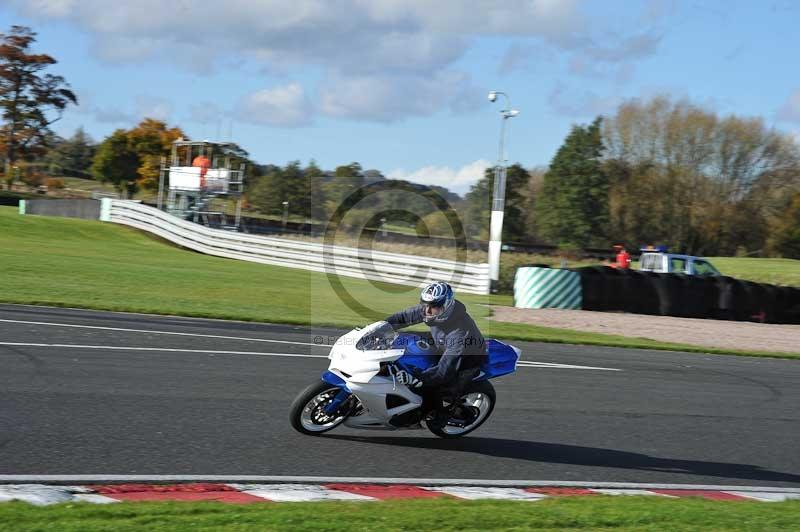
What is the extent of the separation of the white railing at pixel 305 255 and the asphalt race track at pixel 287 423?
9008 mm

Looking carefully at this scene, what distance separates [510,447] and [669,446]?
1.87 m

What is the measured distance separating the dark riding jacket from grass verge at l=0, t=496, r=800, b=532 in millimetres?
1865

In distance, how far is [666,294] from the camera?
83.3 ft

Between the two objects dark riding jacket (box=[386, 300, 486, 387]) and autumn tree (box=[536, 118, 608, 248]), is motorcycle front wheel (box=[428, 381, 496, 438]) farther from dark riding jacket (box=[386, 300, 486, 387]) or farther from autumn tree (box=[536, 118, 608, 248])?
autumn tree (box=[536, 118, 608, 248])

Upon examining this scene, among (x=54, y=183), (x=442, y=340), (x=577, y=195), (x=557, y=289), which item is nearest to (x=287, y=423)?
(x=442, y=340)

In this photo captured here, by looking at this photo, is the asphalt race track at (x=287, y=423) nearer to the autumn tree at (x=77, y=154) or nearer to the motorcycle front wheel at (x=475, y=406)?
the motorcycle front wheel at (x=475, y=406)

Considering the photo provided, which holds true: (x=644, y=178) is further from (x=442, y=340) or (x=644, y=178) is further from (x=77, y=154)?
(x=77, y=154)

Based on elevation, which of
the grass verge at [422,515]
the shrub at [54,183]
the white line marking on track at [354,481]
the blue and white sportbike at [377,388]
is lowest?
the white line marking on track at [354,481]

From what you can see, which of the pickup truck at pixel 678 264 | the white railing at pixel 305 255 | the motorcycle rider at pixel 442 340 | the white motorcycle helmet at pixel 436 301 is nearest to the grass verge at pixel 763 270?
the pickup truck at pixel 678 264

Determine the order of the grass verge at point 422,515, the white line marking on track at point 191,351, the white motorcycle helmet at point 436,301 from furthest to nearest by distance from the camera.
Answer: the white line marking on track at point 191,351, the white motorcycle helmet at point 436,301, the grass verge at point 422,515

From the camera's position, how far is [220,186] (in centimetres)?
4562

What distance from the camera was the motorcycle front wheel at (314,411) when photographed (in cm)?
801

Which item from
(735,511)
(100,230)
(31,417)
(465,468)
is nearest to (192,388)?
(31,417)

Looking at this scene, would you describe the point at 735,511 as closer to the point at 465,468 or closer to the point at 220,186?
the point at 465,468
